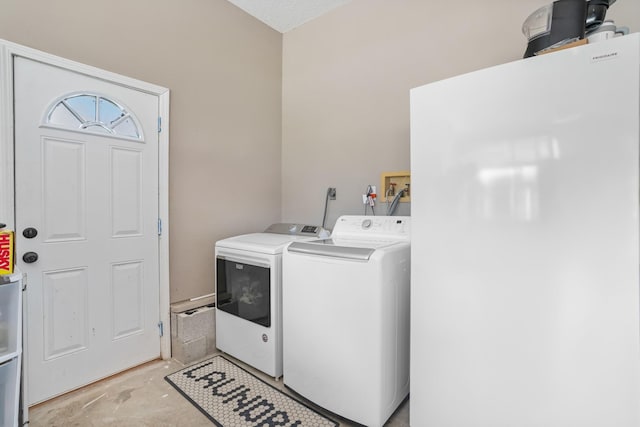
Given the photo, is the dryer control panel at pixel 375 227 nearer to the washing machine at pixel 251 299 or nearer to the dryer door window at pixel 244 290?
the washing machine at pixel 251 299

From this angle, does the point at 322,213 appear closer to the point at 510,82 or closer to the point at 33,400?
the point at 510,82

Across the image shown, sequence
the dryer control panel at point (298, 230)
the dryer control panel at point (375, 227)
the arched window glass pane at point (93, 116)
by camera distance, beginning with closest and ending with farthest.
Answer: the arched window glass pane at point (93, 116) < the dryer control panel at point (375, 227) < the dryer control panel at point (298, 230)

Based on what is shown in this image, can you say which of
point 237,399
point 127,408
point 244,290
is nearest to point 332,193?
point 244,290

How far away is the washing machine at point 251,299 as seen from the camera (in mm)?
1938

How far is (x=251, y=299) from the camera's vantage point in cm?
Answer: 208

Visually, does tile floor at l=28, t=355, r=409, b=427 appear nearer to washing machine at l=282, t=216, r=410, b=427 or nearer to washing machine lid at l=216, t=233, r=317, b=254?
washing machine at l=282, t=216, r=410, b=427

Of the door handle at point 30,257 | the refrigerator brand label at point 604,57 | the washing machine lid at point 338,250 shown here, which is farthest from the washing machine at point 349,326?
the door handle at point 30,257

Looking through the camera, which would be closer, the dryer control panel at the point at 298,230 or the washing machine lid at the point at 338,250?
the washing machine lid at the point at 338,250

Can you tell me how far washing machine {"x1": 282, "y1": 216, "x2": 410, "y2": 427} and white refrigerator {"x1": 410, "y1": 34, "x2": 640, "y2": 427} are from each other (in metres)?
0.17

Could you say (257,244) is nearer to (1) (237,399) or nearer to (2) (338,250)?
(2) (338,250)

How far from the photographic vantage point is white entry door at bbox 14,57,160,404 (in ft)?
5.48

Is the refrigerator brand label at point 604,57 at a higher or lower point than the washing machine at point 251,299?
higher

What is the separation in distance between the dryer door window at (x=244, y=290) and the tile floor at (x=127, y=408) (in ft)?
1.47

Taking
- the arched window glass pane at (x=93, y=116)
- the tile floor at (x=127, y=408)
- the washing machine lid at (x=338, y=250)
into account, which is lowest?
the tile floor at (x=127, y=408)
